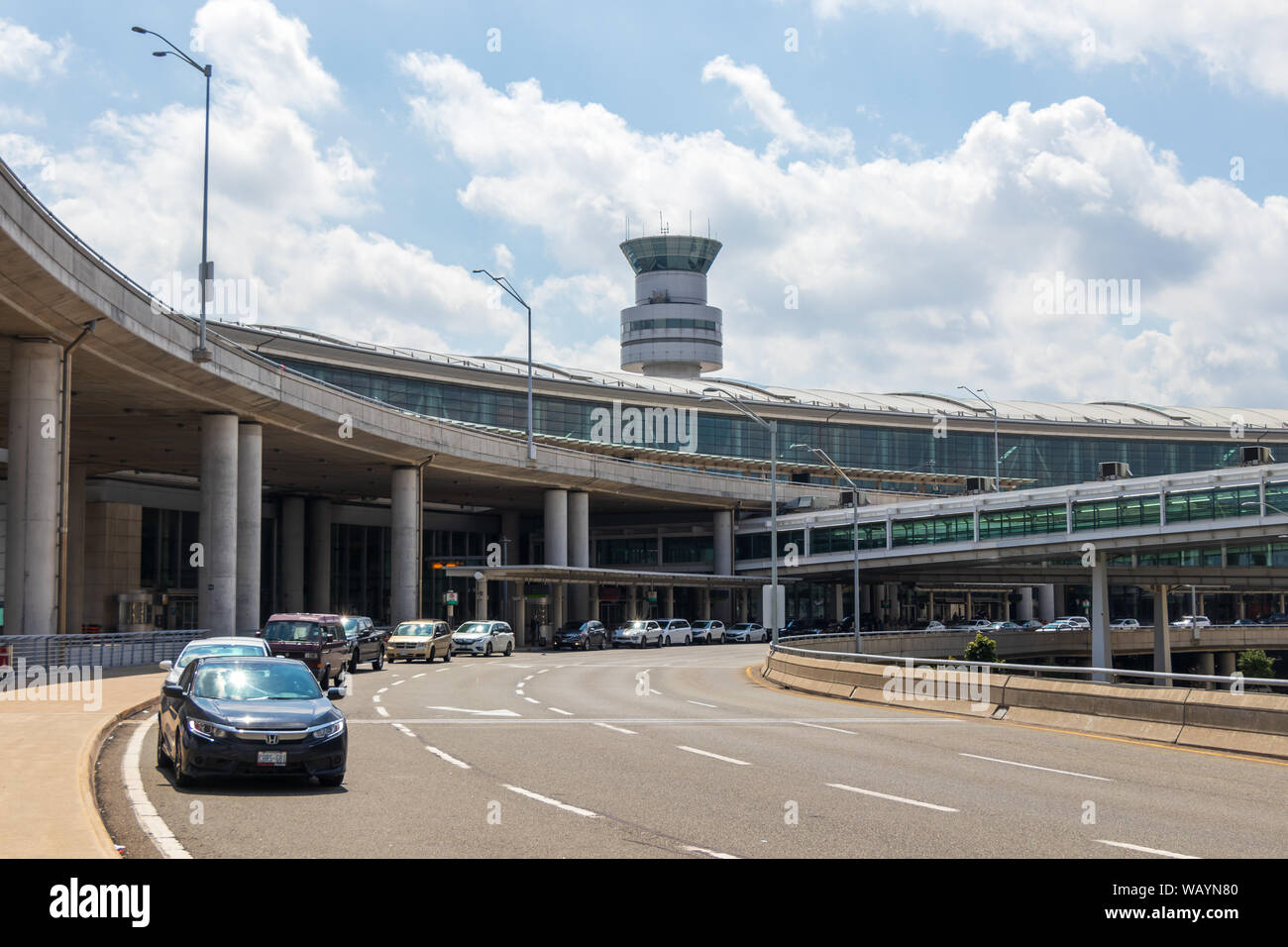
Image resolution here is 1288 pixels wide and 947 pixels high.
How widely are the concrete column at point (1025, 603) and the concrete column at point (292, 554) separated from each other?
6717 centimetres

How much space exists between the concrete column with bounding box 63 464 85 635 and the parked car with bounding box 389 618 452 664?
83.0 ft

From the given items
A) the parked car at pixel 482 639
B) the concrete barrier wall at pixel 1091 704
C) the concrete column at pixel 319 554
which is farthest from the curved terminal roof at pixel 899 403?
the concrete barrier wall at pixel 1091 704

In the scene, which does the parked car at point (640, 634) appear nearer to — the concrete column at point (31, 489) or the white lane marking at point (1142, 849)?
the concrete column at point (31, 489)

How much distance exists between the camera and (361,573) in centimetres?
9525

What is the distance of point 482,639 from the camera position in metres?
57.2

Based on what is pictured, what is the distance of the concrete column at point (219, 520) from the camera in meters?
51.7

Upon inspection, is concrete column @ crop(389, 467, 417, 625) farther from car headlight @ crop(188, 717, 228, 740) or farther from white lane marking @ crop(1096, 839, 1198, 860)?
white lane marking @ crop(1096, 839, 1198, 860)

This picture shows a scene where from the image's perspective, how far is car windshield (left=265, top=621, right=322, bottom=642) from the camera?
108 ft

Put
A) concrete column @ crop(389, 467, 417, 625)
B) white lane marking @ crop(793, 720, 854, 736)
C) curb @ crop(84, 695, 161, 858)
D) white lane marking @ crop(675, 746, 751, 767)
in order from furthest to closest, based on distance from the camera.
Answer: concrete column @ crop(389, 467, 417, 625) < white lane marking @ crop(793, 720, 854, 736) < white lane marking @ crop(675, 746, 751, 767) < curb @ crop(84, 695, 161, 858)

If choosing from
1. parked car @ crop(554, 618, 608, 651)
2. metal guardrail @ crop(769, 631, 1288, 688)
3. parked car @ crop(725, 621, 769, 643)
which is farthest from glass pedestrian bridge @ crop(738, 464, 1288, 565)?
parked car @ crop(554, 618, 608, 651)
